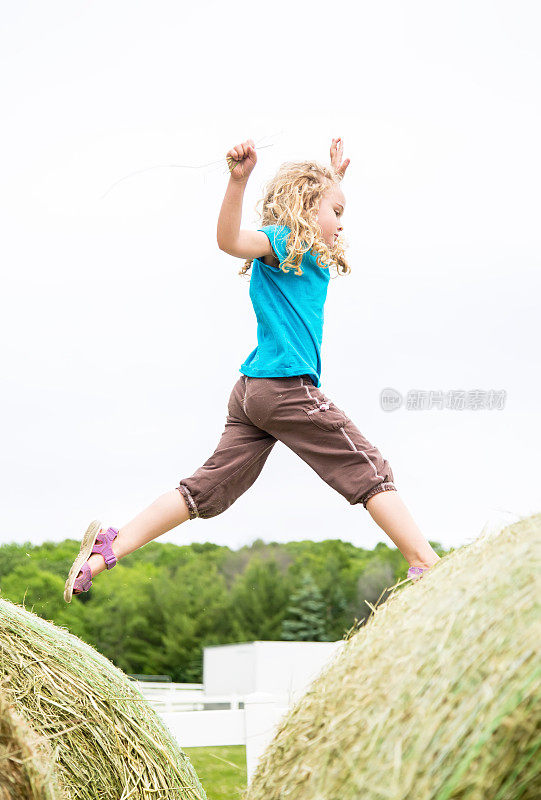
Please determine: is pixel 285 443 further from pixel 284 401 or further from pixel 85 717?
pixel 85 717

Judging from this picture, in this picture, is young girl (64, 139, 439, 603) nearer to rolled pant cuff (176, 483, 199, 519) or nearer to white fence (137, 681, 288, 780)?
rolled pant cuff (176, 483, 199, 519)

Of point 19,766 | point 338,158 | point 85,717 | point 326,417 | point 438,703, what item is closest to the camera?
point 438,703

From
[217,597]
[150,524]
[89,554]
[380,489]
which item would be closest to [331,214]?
[380,489]

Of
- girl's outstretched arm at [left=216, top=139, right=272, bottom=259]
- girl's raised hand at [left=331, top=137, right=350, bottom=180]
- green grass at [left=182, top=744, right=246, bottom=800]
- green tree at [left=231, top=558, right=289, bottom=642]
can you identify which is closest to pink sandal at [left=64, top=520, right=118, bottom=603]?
green grass at [left=182, top=744, right=246, bottom=800]

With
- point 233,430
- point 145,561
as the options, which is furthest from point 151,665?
point 233,430

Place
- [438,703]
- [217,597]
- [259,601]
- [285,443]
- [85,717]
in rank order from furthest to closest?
[259,601] < [217,597] < [285,443] < [85,717] < [438,703]

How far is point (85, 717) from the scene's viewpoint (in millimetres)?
2502

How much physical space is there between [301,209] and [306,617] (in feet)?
123

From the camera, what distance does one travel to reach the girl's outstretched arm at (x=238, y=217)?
3.04m

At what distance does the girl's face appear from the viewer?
3.64 meters

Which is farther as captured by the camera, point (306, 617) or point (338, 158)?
point (306, 617)

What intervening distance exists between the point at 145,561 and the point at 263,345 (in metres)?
37.0

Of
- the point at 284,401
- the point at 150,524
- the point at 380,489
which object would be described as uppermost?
the point at 284,401

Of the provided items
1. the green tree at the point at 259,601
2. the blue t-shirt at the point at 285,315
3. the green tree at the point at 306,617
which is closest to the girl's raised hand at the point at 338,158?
the blue t-shirt at the point at 285,315
